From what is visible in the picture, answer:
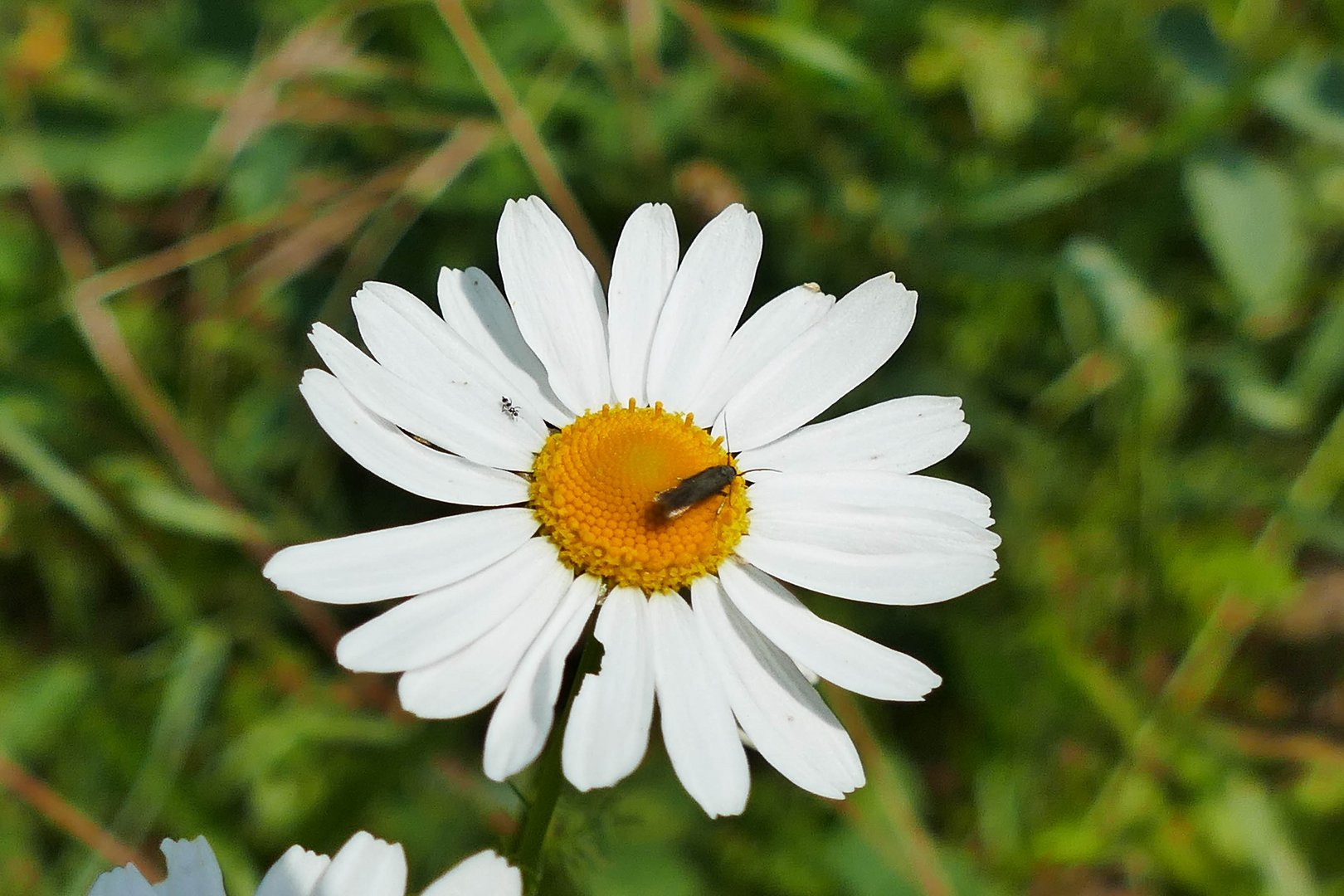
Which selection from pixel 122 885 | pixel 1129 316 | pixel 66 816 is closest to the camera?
pixel 122 885

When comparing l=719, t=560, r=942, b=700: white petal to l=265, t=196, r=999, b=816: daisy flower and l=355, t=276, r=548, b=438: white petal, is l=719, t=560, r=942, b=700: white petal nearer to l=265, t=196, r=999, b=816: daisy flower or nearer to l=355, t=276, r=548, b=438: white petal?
l=265, t=196, r=999, b=816: daisy flower

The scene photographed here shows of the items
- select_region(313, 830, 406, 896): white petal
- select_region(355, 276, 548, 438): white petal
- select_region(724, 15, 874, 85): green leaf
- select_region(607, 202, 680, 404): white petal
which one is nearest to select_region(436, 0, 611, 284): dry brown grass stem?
select_region(724, 15, 874, 85): green leaf

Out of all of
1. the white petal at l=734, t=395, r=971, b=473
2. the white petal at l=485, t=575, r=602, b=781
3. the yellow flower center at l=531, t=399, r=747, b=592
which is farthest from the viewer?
the white petal at l=734, t=395, r=971, b=473

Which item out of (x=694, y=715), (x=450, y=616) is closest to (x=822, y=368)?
(x=694, y=715)

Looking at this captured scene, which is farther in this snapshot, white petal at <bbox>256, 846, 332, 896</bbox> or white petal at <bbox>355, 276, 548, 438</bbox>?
white petal at <bbox>355, 276, 548, 438</bbox>

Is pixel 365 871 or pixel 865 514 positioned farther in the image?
pixel 865 514

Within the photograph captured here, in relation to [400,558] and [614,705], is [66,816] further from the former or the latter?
[614,705]

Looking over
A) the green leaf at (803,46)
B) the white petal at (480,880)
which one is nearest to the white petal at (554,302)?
the white petal at (480,880)
